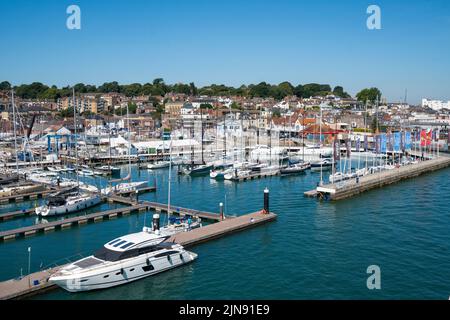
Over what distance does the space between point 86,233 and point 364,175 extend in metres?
31.2

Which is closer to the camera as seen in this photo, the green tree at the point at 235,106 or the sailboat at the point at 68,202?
the sailboat at the point at 68,202

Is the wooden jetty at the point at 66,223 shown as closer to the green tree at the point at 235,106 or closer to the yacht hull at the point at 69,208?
the yacht hull at the point at 69,208

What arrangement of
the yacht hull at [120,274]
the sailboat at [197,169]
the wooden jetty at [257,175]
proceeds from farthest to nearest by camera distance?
the sailboat at [197,169] → the wooden jetty at [257,175] → the yacht hull at [120,274]

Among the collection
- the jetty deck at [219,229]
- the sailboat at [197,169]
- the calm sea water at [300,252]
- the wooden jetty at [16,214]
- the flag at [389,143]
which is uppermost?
the flag at [389,143]

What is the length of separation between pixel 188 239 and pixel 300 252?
244 inches

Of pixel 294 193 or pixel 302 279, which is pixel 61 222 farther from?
pixel 294 193

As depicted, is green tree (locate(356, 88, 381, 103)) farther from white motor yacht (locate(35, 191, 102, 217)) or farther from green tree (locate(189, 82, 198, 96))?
white motor yacht (locate(35, 191, 102, 217))

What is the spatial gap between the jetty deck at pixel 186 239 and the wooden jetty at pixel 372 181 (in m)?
9.76

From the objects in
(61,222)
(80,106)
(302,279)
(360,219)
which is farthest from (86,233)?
(80,106)

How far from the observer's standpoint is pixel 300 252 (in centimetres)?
2511

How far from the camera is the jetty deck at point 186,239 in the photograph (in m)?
18.8

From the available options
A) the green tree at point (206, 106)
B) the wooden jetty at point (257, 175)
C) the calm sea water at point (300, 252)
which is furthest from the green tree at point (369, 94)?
the calm sea water at point (300, 252)

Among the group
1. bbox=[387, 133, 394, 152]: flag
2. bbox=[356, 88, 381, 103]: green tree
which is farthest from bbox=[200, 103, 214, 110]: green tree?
bbox=[387, 133, 394, 152]: flag
